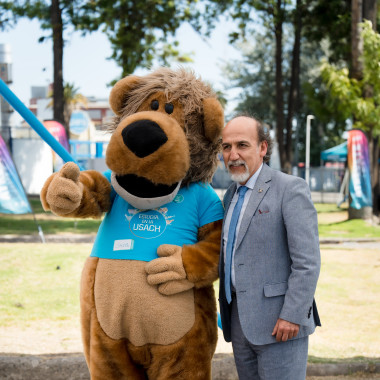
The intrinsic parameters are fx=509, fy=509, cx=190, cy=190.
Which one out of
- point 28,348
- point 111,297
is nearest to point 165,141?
point 111,297

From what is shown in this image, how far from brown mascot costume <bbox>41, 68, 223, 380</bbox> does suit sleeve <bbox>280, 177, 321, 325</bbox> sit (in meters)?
0.48

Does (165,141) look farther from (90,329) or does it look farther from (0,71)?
(0,71)

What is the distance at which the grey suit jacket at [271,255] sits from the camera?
2.53 metres

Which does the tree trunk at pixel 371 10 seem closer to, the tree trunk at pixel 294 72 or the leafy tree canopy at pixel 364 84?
the leafy tree canopy at pixel 364 84

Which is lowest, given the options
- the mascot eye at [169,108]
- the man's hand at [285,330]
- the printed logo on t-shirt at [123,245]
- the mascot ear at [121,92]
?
the man's hand at [285,330]

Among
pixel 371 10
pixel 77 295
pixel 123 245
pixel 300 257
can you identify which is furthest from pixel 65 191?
pixel 371 10

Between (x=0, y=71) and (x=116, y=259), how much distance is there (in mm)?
16466

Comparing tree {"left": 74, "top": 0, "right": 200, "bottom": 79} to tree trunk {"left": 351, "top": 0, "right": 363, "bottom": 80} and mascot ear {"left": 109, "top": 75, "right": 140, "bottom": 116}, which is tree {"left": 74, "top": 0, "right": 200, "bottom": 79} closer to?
tree trunk {"left": 351, "top": 0, "right": 363, "bottom": 80}

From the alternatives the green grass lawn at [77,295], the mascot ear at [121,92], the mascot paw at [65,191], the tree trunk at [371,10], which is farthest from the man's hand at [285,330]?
the tree trunk at [371,10]

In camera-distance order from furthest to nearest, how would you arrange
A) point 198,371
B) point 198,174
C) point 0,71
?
point 0,71 < point 198,174 < point 198,371

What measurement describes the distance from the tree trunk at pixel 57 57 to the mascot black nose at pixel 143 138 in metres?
14.4

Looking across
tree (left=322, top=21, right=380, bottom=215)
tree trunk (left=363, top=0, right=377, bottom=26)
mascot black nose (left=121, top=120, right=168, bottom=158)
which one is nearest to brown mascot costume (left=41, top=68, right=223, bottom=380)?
mascot black nose (left=121, top=120, right=168, bottom=158)

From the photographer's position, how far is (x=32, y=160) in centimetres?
2034

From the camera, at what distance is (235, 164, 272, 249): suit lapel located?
2.61 meters
